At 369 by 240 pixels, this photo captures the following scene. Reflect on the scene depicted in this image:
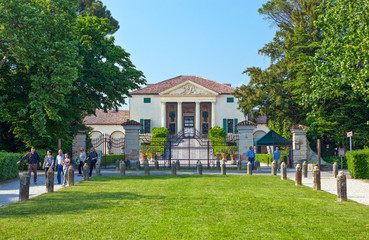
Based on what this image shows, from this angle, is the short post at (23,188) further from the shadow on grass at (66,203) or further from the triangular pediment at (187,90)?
the triangular pediment at (187,90)

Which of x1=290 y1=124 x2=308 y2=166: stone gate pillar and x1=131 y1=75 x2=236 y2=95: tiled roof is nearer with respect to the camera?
x1=290 y1=124 x2=308 y2=166: stone gate pillar

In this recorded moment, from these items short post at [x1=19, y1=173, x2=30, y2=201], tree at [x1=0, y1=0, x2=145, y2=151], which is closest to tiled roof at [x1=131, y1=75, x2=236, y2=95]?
tree at [x1=0, y1=0, x2=145, y2=151]

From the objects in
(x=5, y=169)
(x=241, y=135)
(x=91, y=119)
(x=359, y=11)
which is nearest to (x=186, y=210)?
(x=5, y=169)

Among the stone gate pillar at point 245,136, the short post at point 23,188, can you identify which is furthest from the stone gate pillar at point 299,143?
the short post at point 23,188

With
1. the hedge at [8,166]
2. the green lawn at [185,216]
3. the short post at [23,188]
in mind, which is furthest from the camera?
the hedge at [8,166]

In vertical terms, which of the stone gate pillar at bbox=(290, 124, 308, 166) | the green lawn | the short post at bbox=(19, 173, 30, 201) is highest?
the stone gate pillar at bbox=(290, 124, 308, 166)

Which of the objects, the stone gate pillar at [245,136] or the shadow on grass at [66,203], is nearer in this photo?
the shadow on grass at [66,203]

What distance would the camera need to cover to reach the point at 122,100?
2639 centimetres

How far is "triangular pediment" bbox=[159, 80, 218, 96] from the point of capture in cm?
5512

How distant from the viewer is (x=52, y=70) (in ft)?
68.0

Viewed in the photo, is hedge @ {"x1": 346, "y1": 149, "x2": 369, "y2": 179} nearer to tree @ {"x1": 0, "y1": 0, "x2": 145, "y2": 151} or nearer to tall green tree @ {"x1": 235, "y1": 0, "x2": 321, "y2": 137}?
tall green tree @ {"x1": 235, "y1": 0, "x2": 321, "y2": 137}

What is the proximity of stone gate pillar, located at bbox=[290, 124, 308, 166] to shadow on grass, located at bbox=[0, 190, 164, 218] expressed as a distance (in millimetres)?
16964

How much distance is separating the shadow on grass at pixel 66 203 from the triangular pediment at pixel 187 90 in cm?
4293

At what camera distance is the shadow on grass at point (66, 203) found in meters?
8.98
